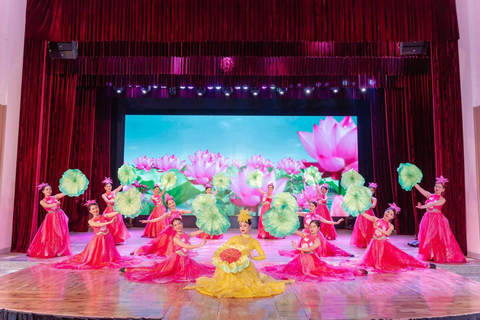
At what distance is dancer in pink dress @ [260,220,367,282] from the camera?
4.71 metres

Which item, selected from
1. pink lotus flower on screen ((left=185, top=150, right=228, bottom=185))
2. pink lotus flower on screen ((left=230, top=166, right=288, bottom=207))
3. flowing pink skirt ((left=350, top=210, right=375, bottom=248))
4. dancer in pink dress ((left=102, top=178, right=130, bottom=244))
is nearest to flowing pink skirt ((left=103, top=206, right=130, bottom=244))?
dancer in pink dress ((left=102, top=178, right=130, bottom=244))

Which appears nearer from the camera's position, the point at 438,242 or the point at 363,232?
the point at 438,242

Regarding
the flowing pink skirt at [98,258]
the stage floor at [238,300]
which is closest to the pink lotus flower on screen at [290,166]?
the stage floor at [238,300]

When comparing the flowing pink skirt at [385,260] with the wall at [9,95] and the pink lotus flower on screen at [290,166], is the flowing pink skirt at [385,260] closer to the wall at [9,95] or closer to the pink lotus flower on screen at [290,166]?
the pink lotus flower on screen at [290,166]

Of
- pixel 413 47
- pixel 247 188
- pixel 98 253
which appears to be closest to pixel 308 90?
pixel 247 188

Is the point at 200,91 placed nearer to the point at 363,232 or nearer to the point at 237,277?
the point at 363,232

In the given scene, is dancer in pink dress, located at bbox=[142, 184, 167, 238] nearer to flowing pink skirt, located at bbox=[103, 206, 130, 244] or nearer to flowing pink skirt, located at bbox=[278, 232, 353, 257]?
flowing pink skirt, located at bbox=[103, 206, 130, 244]

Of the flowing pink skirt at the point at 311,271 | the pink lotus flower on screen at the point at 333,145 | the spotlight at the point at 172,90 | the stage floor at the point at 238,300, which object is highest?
the spotlight at the point at 172,90

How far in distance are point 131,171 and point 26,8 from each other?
3066 millimetres

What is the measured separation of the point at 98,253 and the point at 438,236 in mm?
4626

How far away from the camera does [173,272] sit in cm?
467

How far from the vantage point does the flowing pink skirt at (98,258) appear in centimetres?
533

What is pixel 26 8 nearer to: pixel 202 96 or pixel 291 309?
pixel 202 96

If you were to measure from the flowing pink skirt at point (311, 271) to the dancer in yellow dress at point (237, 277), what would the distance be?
65 centimetres
